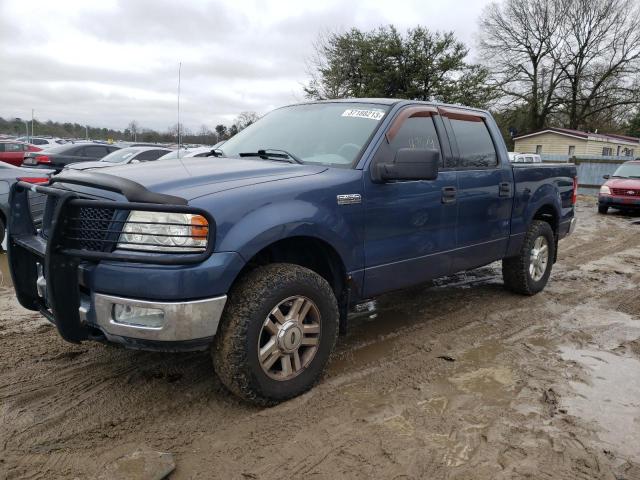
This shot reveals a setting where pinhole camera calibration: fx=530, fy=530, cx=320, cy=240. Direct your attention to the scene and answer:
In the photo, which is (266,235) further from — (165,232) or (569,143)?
(569,143)

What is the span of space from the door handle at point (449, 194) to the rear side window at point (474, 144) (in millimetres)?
328

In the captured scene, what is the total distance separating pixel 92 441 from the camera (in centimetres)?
281

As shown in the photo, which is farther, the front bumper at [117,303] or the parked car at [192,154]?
the parked car at [192,154]

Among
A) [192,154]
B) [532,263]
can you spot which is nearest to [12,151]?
[192,154]

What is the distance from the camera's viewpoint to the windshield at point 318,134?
12.6 ft

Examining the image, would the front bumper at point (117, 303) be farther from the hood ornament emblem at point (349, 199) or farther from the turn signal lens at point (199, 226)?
the hood ornament emblem at point (349, 199)

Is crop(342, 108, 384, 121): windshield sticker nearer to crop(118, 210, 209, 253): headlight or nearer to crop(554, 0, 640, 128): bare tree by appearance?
crop(118, 210, 209, 253): headlight

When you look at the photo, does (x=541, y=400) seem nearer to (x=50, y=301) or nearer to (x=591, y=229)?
(x=50, y=301)

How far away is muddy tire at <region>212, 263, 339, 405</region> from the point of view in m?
2.95

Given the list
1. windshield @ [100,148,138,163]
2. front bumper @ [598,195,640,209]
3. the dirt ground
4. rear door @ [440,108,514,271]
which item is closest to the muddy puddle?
the dirt ground

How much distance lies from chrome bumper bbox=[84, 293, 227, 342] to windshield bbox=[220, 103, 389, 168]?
148 centimetres

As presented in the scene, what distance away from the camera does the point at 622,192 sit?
48.3ft

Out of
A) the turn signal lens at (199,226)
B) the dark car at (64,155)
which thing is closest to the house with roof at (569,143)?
the dark car at (64,155)

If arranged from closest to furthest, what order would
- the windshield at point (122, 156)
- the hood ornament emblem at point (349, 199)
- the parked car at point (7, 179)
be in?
the hood ornament emblem at point (349, 199) < the parked car at point (7, 179) < the windshield at point (122, 156)
